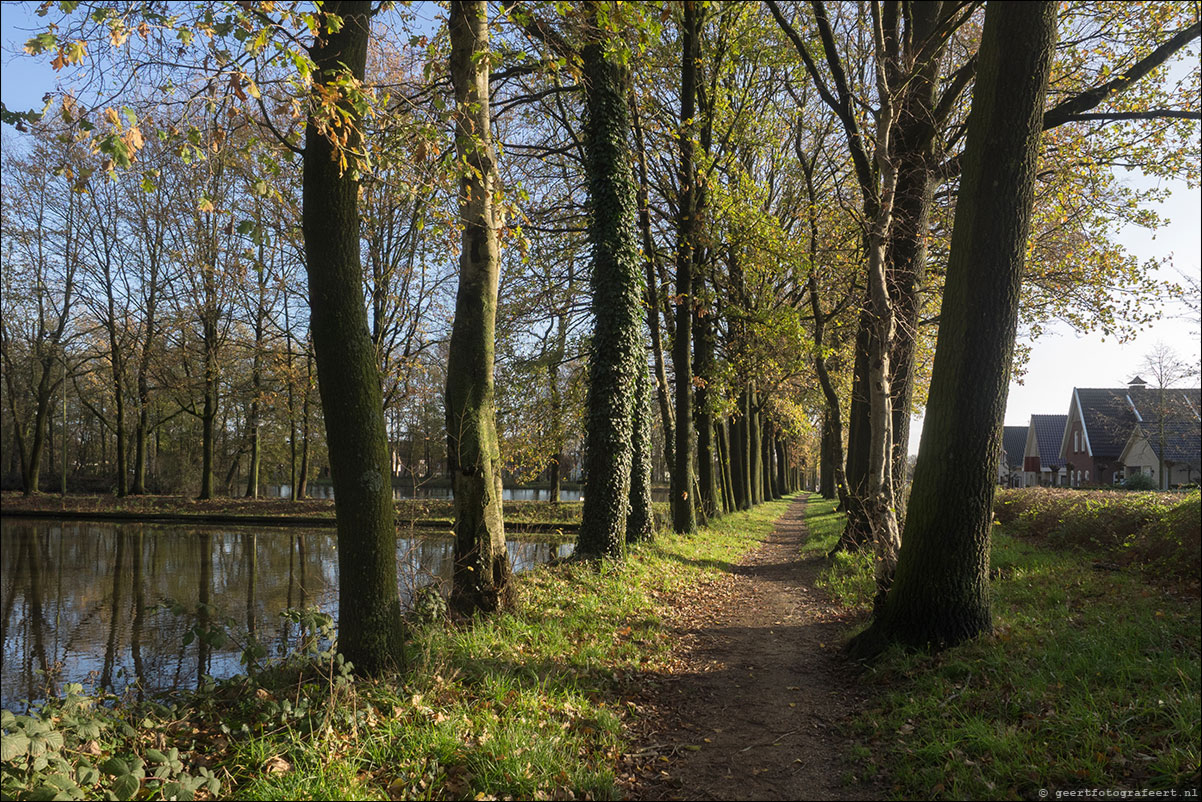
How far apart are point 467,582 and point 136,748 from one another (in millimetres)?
3711

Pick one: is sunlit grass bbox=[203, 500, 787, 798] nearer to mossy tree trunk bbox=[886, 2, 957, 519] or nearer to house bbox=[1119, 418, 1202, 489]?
mossy tree trunk bbox=[886, 2, 957, 519]

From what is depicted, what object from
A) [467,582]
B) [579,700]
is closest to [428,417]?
[467,582]

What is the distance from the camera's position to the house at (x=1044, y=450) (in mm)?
48688

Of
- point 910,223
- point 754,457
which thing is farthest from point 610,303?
point 754,457

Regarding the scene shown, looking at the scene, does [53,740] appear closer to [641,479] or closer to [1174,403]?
[641,479]

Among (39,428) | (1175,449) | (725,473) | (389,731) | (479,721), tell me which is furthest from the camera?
(39,428)

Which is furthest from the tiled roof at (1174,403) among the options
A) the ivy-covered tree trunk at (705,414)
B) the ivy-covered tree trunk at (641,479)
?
the ivy-covered tree trunk at (641,479)

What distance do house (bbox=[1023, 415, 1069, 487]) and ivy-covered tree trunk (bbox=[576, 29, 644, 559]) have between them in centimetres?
4709

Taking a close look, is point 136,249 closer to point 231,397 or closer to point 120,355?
point 120,355

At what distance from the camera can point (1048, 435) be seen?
2002 inches

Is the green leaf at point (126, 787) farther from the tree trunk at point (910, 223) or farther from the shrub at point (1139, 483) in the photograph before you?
the shrub at point (1139, 483)

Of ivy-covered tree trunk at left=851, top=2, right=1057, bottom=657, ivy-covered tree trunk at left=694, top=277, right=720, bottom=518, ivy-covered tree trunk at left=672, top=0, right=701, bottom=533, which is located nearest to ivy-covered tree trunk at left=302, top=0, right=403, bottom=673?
ivy-covered tree trunk at left=851, top=2, right=1057, bottom=657

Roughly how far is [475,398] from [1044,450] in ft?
177

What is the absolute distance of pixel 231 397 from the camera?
30672 mm
